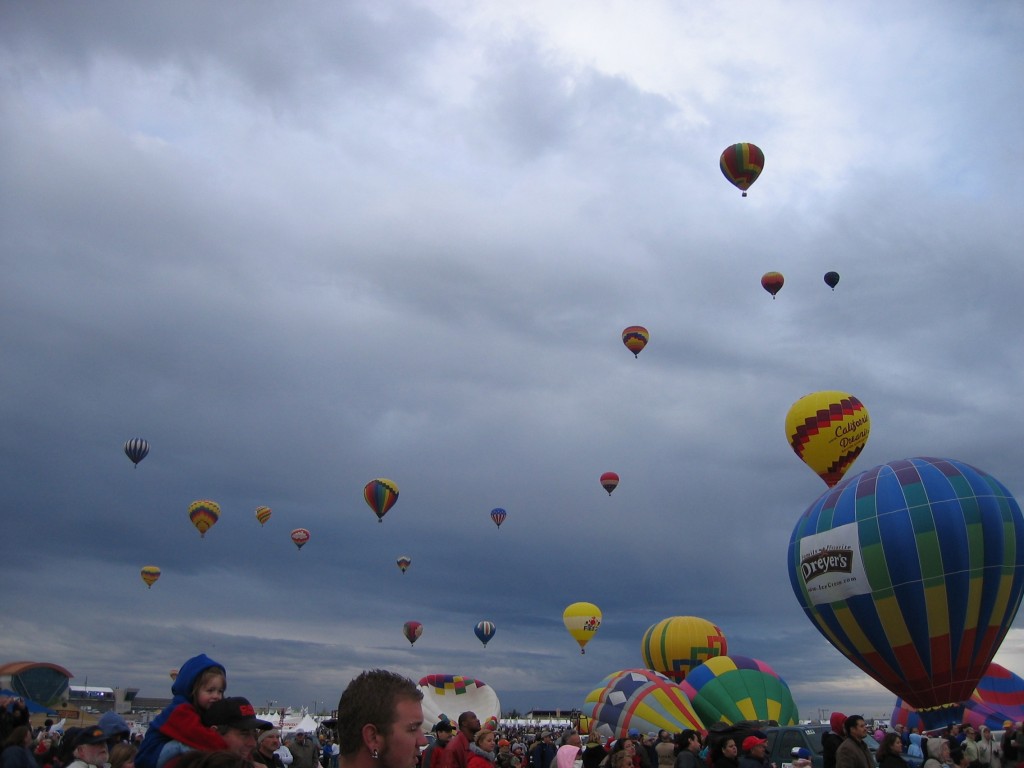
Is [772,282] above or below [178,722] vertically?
above

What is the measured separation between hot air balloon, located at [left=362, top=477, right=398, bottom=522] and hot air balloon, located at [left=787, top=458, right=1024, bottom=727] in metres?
26.2

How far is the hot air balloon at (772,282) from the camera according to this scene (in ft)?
133

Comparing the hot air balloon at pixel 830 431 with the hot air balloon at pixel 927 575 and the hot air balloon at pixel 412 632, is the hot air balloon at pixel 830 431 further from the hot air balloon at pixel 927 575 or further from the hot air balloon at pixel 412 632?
the hot air balloon at pixel 412 632

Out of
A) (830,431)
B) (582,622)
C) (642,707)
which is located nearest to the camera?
(642,707)

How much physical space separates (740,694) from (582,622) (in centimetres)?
2174

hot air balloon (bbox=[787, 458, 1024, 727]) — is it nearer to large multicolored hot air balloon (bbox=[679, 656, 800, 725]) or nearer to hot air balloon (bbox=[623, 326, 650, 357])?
large multicolored hot air balloon (bbox=[679, 656, 800, 725])

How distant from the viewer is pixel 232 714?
3865mm

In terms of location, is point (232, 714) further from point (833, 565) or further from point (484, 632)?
point (484, 632)

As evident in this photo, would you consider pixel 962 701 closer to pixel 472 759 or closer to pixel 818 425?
pixel 818 425

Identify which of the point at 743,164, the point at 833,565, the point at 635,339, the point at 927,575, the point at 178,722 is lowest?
the point at 178,722

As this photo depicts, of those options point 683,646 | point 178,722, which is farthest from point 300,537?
point 178,722

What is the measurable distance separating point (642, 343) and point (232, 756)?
40369mm

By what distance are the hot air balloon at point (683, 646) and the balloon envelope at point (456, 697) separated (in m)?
7.22

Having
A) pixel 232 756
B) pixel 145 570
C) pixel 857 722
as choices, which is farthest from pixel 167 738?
pixel 145 570
